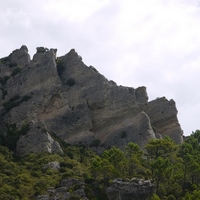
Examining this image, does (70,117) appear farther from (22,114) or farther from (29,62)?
(29,62)

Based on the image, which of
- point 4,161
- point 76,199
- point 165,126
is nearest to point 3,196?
point 76,199

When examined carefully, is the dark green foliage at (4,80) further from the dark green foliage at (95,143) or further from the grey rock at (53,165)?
the grey rock at (53,165)

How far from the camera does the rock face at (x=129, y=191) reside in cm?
5738

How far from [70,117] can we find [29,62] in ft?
61.1

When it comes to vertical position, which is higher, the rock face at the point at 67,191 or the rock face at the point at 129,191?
the rock face at the point at 67,191

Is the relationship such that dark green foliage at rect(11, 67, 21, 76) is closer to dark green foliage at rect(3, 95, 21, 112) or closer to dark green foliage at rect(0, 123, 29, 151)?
dark green foliage at rect(3, 95, 21, 112)

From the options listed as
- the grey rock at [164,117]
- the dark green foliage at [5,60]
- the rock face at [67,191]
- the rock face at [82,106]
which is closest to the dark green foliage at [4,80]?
the rock face at [82,106]

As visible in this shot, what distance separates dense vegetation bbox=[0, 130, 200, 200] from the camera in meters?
60.1

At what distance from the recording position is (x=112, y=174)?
63.0 meters

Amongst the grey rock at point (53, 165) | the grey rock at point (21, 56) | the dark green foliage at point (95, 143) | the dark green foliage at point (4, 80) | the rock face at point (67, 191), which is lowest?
the rock face at point (67, 191)

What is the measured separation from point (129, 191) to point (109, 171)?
5.93m

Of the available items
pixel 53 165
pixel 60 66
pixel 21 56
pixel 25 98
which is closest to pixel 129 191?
pixel 53 165

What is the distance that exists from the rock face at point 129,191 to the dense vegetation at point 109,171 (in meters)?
2.05

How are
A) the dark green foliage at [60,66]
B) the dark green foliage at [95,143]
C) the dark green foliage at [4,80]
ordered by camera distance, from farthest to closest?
1. the dark green foliage at [60,66]
2. the dark green foliage at [4,80]
3. the dark green foliage at [95,143]
